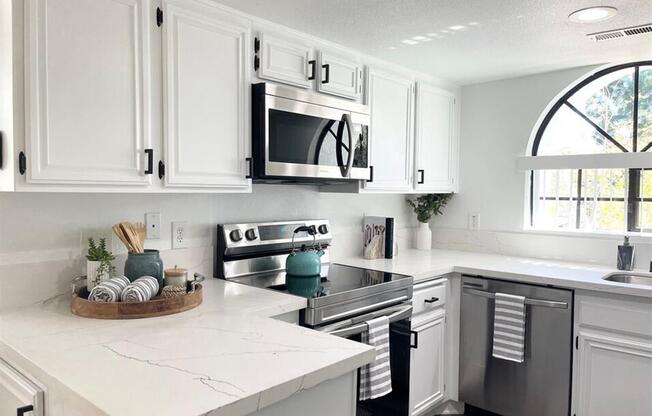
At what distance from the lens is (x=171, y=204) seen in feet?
7.09

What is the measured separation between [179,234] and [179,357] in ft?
3.42

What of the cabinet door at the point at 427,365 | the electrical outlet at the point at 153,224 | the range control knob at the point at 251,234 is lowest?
the cabinet door at the point at 427,365

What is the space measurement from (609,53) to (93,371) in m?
2.93

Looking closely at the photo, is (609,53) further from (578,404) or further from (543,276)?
(578,404)

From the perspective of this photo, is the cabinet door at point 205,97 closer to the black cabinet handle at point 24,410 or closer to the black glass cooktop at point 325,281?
the black glass cooktop at point 325,281

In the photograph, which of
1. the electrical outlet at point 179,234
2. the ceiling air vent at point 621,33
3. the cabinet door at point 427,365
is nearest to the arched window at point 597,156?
the ceiling air vent at point 621,33

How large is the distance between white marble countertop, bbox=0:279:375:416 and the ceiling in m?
1.32

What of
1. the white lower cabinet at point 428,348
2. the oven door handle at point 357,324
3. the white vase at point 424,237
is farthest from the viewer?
the white vase at point 424,237

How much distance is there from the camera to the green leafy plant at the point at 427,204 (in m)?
3.46

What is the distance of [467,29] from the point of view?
228 cm

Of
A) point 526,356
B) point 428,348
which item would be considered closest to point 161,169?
point 428,348

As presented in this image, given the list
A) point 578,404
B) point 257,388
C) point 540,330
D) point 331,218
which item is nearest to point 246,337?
point 257,388

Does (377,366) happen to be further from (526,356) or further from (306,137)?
(306,137)

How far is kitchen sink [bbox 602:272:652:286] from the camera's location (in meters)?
2.62
